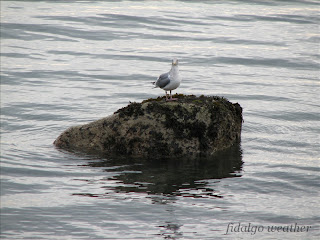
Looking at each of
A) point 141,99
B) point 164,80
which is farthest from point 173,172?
point 141,99

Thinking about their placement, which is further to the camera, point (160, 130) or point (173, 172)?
point (160, 130)

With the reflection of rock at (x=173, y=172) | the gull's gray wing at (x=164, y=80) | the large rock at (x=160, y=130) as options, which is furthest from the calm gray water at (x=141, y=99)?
the gull's gray wing at (x=164, y=80)

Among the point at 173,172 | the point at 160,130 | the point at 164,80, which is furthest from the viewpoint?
the point at 164,80

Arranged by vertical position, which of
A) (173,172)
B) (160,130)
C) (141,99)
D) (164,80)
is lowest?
(173,172)

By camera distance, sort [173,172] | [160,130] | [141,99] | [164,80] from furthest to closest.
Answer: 1. [141,99]
2. [164,80]
3. [160,130]
4. [173,172]

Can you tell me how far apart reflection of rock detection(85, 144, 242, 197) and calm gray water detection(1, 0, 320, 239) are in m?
0.03

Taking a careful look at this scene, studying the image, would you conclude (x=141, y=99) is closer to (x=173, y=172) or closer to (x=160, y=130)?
(x=160, y=130)

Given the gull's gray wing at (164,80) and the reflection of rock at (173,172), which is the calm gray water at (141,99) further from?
the gull's gray wing at (164,80)

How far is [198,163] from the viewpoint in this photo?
1015 centimetres

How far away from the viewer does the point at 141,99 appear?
15.4 m

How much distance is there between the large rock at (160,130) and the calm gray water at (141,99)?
39 cm

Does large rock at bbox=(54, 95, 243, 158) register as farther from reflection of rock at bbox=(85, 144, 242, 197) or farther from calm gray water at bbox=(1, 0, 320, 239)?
calm gray water at bbox=(1, 0, 320, 239)

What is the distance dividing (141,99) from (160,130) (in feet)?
17.0

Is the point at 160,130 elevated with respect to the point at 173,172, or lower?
elevated
